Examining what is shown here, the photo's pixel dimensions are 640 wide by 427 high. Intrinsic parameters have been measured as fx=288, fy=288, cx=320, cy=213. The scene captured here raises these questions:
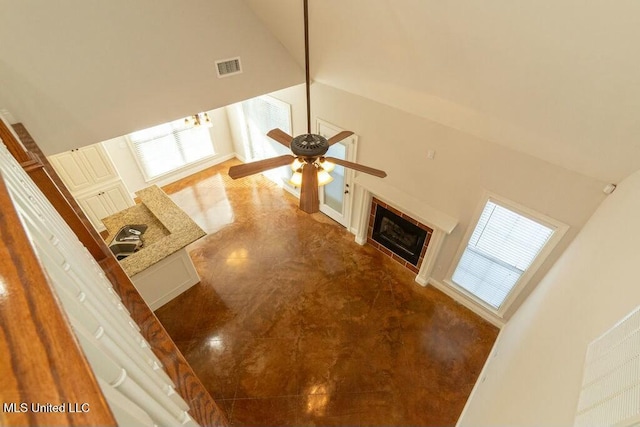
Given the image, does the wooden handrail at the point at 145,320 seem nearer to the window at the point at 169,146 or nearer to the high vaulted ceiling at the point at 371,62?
the high vaulted ceiling at the point at 371,62

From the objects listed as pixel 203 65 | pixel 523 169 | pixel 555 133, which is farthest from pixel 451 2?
pixel 203 65

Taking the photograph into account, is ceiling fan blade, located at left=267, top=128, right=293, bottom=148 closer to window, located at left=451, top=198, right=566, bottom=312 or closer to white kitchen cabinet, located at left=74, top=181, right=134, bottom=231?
window, located at left=451, top=198, right=566, bottom=312

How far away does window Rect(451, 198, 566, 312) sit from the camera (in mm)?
3158

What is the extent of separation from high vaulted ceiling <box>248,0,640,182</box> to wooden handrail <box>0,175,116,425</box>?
91.1 inches

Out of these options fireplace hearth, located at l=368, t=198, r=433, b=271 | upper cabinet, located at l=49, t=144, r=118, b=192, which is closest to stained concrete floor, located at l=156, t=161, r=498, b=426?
fireplace hearth, located at l=368, t=198, r=433, b=271

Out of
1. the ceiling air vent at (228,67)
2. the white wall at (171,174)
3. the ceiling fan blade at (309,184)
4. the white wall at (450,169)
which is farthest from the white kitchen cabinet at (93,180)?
the ceiling fan blade at (309,184)

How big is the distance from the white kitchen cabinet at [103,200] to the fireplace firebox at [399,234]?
15.8 feet

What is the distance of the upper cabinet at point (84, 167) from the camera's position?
185 inches

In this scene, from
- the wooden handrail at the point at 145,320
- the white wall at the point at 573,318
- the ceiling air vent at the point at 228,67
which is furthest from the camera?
the ceiling air vent at the point at 228,67

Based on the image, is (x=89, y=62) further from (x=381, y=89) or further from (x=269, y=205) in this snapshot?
(x=269, y=205)

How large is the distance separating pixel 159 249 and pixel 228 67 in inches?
101

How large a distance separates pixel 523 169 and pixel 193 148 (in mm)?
6544

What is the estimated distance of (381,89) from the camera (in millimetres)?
3363

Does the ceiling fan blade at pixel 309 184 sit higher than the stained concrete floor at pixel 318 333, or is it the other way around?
the ceiling fan blade at pixel 309 184
